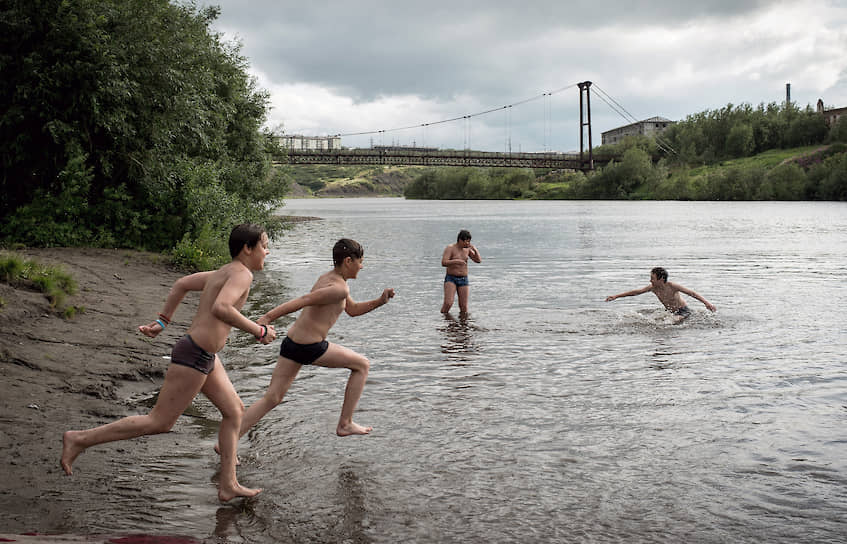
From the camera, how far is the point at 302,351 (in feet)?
21.0

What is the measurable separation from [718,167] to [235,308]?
147 meters

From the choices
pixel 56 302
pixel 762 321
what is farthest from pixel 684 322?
pixel 56 302

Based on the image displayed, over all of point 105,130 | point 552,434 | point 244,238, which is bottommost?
point 552,434

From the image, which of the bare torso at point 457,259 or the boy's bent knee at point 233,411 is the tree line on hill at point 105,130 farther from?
the boy's bent knee at point 233,411

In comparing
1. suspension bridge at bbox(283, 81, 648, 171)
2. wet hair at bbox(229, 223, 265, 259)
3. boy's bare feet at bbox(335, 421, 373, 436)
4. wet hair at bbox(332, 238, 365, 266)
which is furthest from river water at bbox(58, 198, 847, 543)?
suspension bridge at bbox(283, 81, 648, 171)

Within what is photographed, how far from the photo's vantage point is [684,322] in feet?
47.2

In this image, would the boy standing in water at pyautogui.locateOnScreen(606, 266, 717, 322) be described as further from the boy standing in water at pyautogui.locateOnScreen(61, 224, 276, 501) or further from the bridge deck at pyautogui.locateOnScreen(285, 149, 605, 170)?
the bridge deck at pyautogui.locateOnScreen(285, 149, 605, 170)

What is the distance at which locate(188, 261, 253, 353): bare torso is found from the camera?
5.33 meters

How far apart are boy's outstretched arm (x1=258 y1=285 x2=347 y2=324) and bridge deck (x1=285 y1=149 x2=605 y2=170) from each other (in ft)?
299

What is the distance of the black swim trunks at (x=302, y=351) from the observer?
638 centimetres

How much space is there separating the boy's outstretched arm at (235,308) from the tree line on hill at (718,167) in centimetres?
10880

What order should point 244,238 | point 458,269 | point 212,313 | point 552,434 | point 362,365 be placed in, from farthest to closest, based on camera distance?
point 458,269 < point 552,434 < point 362,365 < point 244,238 < point 212,313

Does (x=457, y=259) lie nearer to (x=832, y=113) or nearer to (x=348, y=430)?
(x=348, y=430)

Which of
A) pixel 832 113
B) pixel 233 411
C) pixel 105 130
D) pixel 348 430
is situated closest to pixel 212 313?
pixel 233 411
